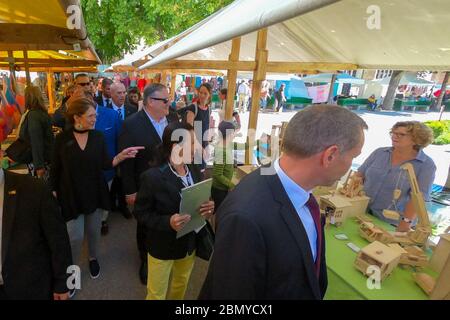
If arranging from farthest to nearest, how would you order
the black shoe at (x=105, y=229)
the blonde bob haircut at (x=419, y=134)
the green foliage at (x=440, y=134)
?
Result: the green foliage at (x=440, y=134) → the black shoe at (x=105, y=229) → the blonde bob haircut at (x=419, y=134)

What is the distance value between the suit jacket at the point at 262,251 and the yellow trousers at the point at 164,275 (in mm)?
1283

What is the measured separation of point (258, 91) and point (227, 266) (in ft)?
9.88

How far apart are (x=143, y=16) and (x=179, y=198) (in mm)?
12175

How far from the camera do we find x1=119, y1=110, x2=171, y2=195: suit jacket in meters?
3.10

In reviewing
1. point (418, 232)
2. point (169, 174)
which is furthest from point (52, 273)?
point (418, 232)

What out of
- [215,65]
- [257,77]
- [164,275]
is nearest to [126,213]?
[164,275]

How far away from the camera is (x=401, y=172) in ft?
9.34

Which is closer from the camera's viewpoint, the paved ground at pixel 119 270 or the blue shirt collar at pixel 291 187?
the blue shirt collar at pixel 291 187

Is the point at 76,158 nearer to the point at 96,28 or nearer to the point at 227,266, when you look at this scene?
the point at 227,266

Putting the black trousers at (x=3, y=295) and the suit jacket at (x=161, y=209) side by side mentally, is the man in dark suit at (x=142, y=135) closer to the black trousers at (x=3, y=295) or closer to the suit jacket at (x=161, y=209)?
the suit jacket at (x=161, y=209)

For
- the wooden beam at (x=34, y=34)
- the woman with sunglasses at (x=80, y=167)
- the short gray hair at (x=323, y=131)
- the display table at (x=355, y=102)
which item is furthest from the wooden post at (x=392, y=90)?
the short gray hair at (x=323, y=131)

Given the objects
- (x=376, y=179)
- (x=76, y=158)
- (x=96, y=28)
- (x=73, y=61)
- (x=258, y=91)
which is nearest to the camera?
(x=76, y=158)

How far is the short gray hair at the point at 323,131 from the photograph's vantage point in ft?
3.90

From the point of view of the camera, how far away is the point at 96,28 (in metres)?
12.7
